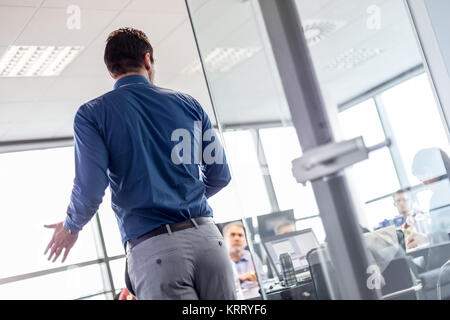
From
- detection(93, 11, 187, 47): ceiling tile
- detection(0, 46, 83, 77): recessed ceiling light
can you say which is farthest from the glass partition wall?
detection(0, 46, 83, 77): recessed ceiling light

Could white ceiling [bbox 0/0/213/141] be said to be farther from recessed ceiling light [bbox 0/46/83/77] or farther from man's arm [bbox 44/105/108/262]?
man's arm [bbox 44/105/108/262]

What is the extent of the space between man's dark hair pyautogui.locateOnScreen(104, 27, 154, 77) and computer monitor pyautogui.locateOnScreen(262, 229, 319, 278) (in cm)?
69

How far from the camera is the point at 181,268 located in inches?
48.4

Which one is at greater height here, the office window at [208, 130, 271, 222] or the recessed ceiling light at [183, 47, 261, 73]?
the recessed ceiling light at [183, 47, 261, 73]

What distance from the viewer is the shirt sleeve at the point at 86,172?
1269 mm

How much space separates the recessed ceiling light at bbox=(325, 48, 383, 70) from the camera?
1.00 meters

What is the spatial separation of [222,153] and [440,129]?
61 cm

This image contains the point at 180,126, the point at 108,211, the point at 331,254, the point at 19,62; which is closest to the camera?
the point at 331,254

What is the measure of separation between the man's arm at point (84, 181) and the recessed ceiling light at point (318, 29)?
1.91 ft

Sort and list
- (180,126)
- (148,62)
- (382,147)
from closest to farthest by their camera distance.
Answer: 1. (382,147)
2. (180,126)
3. (148,62)

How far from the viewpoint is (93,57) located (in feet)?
13.3

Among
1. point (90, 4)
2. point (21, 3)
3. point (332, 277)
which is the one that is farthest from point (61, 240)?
point (90, 4)
